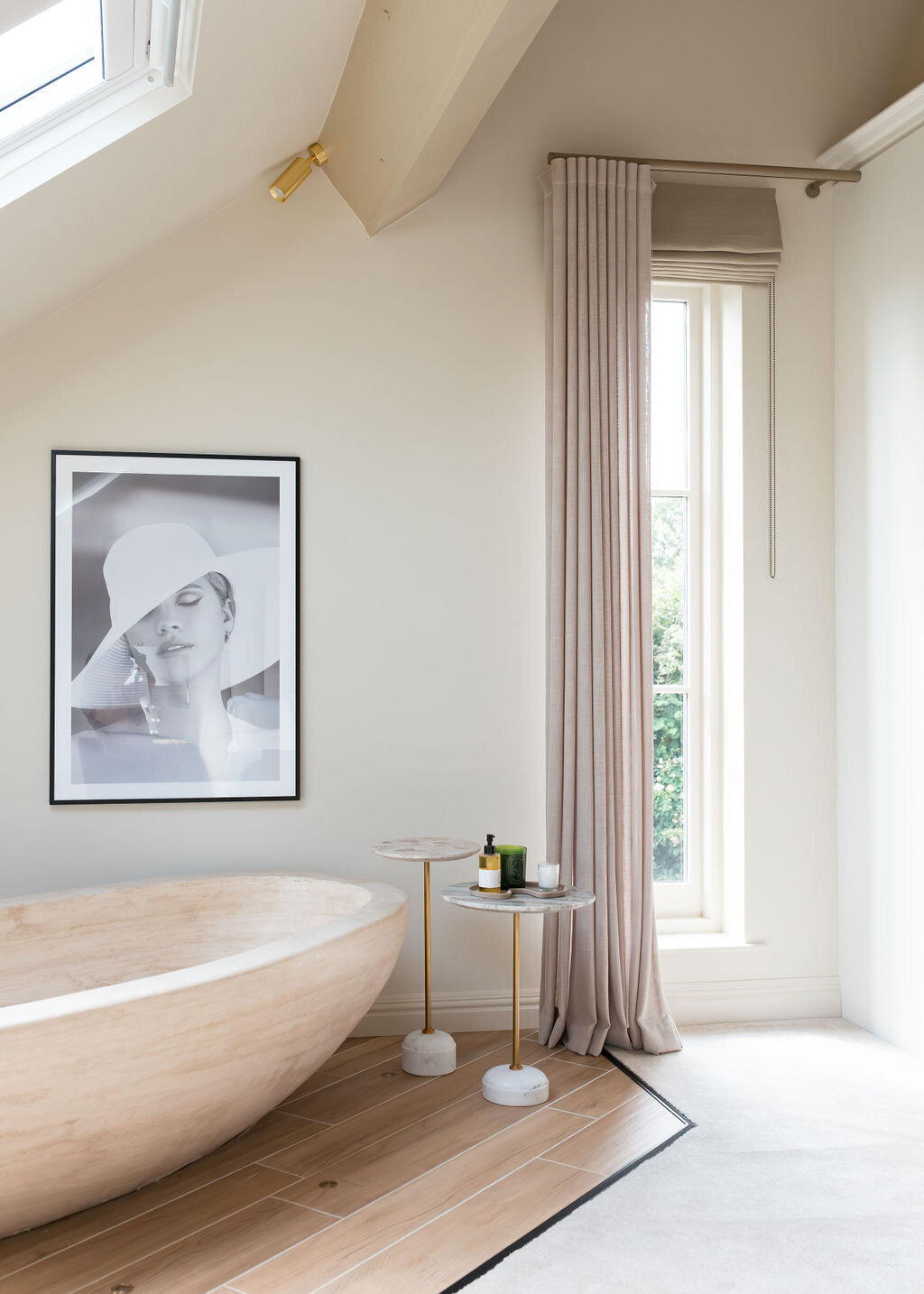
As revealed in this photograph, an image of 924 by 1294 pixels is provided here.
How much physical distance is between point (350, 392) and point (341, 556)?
54cm

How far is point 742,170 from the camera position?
3535 millimetres

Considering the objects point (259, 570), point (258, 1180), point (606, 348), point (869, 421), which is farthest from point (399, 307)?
point (258, 1180)

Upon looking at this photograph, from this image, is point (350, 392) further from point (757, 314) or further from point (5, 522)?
point (757, 314)

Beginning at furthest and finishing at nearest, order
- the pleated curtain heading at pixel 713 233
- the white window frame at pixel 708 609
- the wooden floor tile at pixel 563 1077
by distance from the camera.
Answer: the white window frame at pixel 708 609
the pleated curtain heading at pixel 713 233
the wooden floor tile at pixel 563 1077

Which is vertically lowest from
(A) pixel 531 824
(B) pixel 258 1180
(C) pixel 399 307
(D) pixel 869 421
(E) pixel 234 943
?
(B) pixel 258 1180

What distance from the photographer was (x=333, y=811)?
134 inches

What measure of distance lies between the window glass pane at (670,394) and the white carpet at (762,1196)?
200 cm

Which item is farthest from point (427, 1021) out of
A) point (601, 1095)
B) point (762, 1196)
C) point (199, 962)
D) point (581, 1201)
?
point (762, 1196)

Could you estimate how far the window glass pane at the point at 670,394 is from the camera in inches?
152

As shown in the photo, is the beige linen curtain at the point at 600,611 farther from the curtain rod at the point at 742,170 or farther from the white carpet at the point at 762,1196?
the white carpet at the point at 762,1196

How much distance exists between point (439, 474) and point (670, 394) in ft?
3.18

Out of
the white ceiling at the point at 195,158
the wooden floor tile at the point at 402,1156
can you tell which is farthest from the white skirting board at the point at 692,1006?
the white ceiling at the point at 195,158

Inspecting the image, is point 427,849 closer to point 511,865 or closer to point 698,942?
point 511,865

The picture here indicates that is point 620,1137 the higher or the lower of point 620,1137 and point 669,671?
the lower
